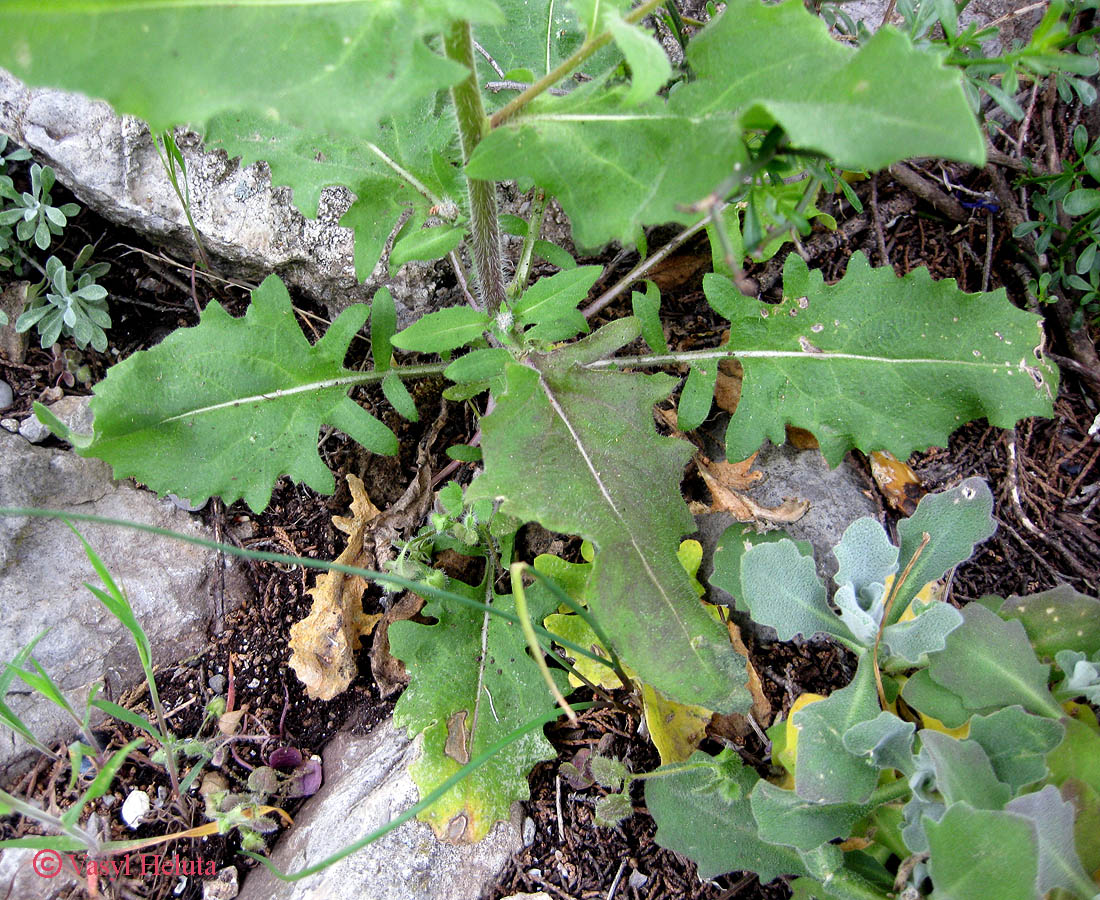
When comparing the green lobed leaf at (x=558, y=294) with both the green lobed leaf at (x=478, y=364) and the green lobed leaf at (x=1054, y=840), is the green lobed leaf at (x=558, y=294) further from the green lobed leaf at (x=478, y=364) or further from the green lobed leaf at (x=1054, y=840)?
the green lobed leaf at (x=1054, y=840)

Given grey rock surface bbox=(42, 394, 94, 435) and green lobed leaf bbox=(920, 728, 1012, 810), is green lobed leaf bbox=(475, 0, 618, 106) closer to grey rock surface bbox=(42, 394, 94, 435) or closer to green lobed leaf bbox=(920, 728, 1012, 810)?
grey rock surface bbox=(42, 394, 94, 435)

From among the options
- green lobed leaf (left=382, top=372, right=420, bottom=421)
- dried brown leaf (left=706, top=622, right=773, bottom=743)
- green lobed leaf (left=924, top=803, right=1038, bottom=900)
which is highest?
green lobed leaf (left=382, top=372, right=420, bottom=421)

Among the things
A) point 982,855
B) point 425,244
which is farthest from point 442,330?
point 982,855

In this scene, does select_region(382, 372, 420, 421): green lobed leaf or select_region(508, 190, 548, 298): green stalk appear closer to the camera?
select_region(382, 372, 420, 421): green lobed leaf

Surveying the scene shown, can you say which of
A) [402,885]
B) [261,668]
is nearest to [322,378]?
[261,668]

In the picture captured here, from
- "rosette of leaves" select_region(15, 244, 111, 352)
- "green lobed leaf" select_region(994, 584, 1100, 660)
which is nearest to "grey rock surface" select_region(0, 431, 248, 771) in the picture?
"rosette of leaves" select_region(15, 244, 111, 352)

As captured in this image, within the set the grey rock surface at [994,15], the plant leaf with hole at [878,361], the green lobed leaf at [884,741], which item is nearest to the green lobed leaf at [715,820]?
the green lobed leaf at [884,741]

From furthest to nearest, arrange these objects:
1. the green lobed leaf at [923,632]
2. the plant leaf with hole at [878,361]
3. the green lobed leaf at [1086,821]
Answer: the plant leaf with hole at [878,361], the green lobed leaf at [923,632], the green lobed leaf at [1086,821]
